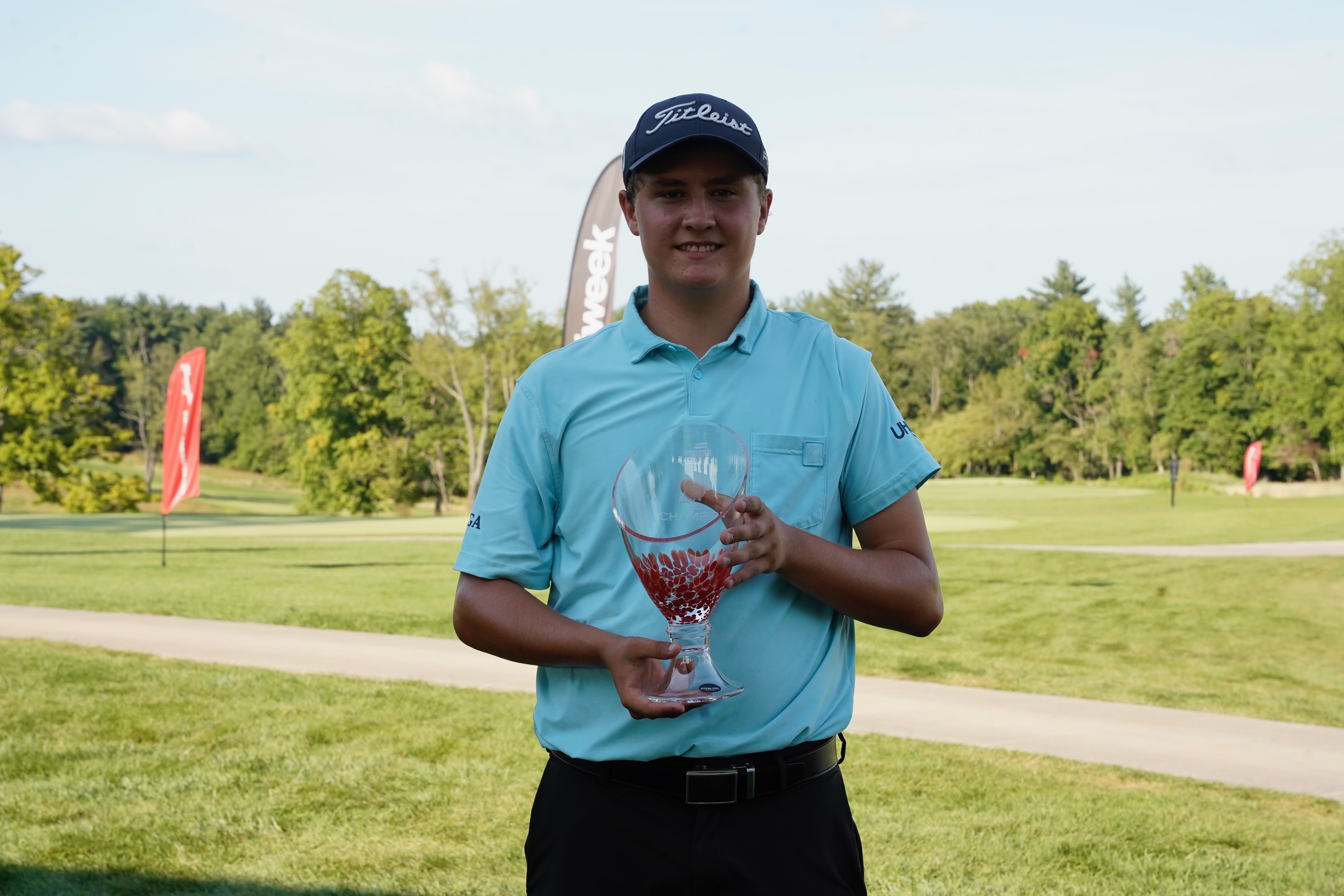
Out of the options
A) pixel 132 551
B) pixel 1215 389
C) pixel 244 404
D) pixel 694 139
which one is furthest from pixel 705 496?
pixel 244 404

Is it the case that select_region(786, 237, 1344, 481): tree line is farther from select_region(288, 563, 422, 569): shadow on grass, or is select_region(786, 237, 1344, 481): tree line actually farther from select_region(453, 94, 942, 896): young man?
Result: select_region(453, 94, 942, 896): young man

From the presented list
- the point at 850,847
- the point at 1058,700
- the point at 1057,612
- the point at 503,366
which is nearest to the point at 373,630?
the point at 1058,700

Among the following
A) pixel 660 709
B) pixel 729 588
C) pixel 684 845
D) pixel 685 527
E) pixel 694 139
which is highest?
pixel 694 139

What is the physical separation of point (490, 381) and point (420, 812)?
51.6m

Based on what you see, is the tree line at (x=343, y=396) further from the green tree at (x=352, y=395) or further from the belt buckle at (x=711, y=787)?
the belt buckle at (x=711, y=787)

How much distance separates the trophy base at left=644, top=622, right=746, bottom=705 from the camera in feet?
6.10

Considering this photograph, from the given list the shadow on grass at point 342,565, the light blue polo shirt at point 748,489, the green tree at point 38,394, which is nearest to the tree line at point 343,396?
the green tree at point 38,394

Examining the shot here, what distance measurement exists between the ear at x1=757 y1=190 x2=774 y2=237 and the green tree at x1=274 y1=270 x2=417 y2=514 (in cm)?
5704

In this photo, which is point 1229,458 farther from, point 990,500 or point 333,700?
point 333,700

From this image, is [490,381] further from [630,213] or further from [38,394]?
[630,213]

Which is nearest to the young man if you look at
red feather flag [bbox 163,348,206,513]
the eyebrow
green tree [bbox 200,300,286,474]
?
the eyebrow

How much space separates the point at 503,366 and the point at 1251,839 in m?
50.5

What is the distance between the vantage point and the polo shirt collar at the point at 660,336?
7.08 ft

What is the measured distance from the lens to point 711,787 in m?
2.04
